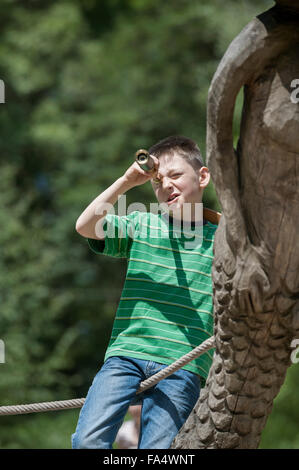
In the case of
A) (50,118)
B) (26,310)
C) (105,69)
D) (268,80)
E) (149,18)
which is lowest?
(26,310)

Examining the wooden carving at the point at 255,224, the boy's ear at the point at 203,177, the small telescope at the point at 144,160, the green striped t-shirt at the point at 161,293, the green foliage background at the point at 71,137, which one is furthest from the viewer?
the green foliage background at the point at 71,137

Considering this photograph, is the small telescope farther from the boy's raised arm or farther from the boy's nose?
the boy's nose

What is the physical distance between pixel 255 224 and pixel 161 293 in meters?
0.56

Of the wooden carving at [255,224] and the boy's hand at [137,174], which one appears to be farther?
the boy's hand at [137,174]

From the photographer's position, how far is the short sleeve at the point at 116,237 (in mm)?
2123

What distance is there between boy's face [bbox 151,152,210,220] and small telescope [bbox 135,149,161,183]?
20 centimetres

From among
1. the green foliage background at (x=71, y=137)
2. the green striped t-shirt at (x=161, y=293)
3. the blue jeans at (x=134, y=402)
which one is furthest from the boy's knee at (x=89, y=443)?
the green foliage background at (x=71, y=137)

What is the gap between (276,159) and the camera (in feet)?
5.01

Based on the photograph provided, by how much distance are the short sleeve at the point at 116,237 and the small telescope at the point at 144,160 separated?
25 cm

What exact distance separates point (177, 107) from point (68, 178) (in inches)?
54.3

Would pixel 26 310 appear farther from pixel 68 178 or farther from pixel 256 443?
pixel 256 443

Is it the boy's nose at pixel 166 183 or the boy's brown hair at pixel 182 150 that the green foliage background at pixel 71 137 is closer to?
the boy's brown hair at pixel 182 150

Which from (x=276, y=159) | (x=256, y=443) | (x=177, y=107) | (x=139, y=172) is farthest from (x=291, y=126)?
(x=177, y=107)

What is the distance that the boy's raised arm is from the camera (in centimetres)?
194
